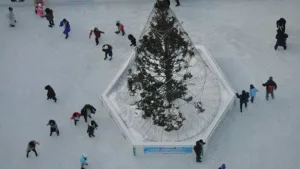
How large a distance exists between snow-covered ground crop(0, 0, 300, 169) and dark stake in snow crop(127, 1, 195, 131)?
1914 millimetres

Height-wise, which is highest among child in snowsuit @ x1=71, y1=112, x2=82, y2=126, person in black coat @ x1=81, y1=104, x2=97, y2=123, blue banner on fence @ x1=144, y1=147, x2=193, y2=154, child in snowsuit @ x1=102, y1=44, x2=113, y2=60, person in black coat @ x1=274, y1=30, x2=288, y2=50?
person in black coat @ x1=274, y1=30, x2=288, y2=50

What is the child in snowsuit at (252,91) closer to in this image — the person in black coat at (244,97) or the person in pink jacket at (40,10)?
the person in black coat at (244,97)

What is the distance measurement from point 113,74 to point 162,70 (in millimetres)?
5314

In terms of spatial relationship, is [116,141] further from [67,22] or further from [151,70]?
[67,22]

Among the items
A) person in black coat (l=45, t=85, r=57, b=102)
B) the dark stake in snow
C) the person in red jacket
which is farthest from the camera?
the person in red jacket

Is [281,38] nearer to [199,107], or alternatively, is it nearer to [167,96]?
[199,107]

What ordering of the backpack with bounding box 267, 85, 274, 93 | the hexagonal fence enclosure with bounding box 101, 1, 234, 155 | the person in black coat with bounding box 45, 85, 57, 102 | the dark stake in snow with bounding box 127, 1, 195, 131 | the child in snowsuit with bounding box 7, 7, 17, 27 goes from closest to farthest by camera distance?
the dark stake in snow with bounding box 127, 1, 195, 131 → the hexagonal fence enclosure with bounding box 101, 1, 234, 155 → the backpack with bounding box 267, 85, 274, 93 → the person in black coat with bounding box 45, 85, 57, 102 → the child in snowsuit with bounding box 7, 7, 17, 27

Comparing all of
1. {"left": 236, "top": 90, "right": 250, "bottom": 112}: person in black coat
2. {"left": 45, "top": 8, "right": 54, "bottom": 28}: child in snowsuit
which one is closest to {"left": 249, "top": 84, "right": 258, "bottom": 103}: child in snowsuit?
{"left": 236, "top": 90, "right": 250, "bottom": 112}: person in black coat

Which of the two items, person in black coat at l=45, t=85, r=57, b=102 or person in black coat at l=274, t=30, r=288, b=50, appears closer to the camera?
person in black coat at l=45, t=85, r=57, b=102

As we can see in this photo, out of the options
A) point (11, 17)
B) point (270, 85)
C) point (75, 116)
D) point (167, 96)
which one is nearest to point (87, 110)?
point (75, 116)

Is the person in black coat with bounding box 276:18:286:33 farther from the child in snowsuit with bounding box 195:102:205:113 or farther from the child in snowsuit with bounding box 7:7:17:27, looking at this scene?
the child in snowsuit with bounding box 7:7:17:27

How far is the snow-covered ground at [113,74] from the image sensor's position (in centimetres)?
2405

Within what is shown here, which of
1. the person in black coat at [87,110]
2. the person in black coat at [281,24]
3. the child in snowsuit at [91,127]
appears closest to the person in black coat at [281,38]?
the person in black coat at [281,24]

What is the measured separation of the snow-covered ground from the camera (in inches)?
947
